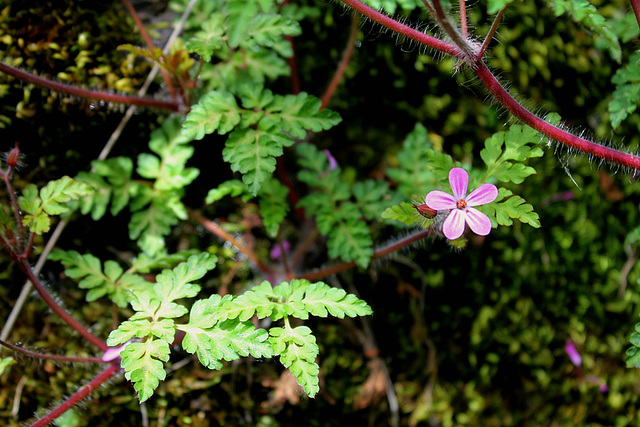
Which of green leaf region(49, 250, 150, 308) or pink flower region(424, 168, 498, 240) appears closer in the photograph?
pink flower region(424, 168, 498, 240)

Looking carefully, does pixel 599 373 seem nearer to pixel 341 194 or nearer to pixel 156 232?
pixel 341 194

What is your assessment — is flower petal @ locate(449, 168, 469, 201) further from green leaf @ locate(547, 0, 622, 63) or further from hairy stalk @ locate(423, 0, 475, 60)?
green leaf @ locate(547, 0, 622, 63)

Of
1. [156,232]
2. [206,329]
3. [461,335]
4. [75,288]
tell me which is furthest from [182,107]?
[461,335]

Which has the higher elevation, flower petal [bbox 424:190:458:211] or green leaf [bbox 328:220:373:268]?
flower petal [bbox 424:190:458:211]

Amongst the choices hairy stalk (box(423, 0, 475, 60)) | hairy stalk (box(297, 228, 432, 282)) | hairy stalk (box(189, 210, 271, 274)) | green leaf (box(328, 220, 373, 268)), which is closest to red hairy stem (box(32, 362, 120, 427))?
hairy stalk (box(189, 210, 271, 274))

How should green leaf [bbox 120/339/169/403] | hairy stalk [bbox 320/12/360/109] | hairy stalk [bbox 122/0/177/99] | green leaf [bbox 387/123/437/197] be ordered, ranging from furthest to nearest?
hairy stalk [bbox 320/12/360/109] < green leaf [bbox 387/123/437/197] < hairy stalk [bbox 122/0/177/99] < green leaf [bbox 120/339/169/403]

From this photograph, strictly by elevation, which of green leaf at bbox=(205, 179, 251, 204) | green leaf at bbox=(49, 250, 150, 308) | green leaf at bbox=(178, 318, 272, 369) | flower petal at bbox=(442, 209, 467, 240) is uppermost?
flower petal at bbox=(442, 209, 467, 240)

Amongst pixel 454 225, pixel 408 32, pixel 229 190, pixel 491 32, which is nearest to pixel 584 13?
pixel 491 32
